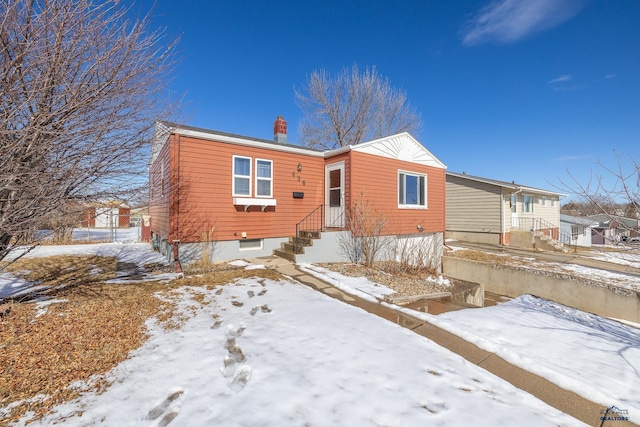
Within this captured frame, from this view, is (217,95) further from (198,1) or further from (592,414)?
(592,414)

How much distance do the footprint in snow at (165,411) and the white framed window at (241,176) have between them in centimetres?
650

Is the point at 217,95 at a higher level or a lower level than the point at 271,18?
lower

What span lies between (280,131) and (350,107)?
9.71m

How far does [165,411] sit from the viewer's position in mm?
1896

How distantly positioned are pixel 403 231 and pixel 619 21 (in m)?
8.41

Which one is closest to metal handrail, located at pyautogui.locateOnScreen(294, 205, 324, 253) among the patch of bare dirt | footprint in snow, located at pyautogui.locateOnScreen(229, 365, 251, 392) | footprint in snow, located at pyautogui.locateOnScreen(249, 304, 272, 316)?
the patch of bare dirt

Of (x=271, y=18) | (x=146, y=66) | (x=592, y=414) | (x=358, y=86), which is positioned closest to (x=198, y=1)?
(x=146, y=66)

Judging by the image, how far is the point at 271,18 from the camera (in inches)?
401

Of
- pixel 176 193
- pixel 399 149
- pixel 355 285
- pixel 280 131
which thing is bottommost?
pixel 355 285

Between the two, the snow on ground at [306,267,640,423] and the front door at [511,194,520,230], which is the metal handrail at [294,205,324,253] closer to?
the snow on ground at [306,267,640,423]

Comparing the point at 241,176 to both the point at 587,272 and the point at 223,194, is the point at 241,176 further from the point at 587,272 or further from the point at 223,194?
the point at 587,272

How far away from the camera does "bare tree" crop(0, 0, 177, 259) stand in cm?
251

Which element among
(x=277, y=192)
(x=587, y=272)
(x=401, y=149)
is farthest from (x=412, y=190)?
(x=587, y=272)

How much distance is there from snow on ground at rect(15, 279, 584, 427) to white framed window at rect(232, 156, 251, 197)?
5.17 meters
